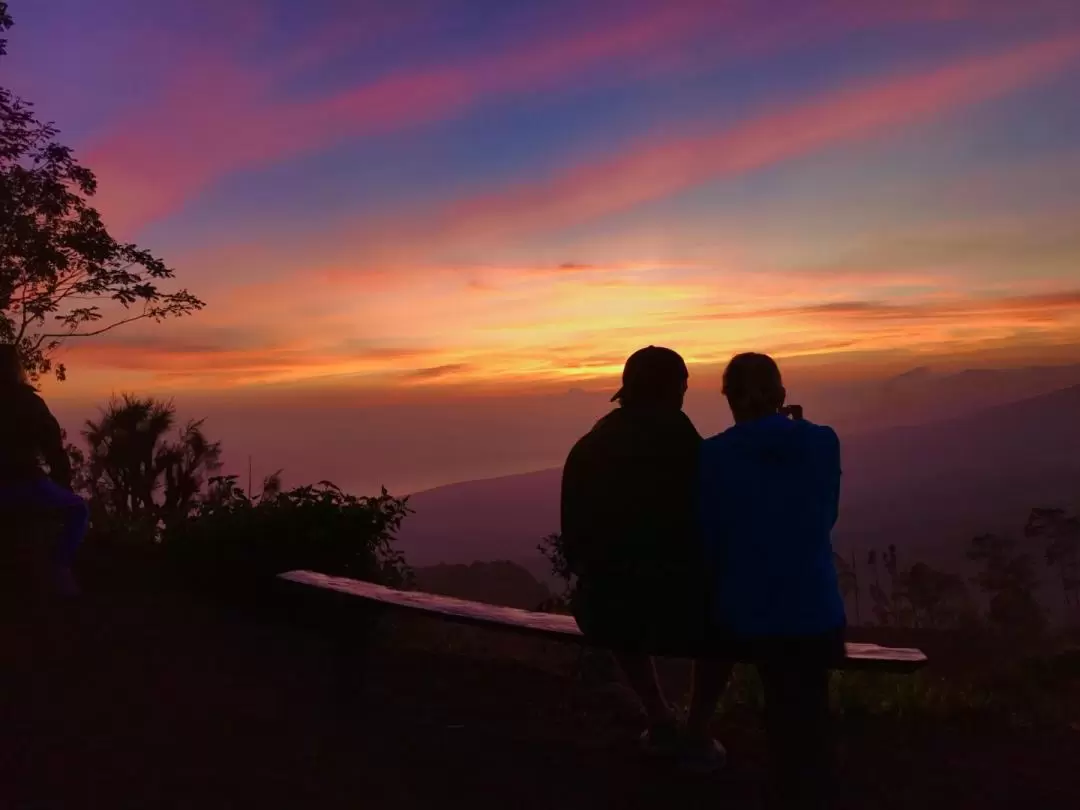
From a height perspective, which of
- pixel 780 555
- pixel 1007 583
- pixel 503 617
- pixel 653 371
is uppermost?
pixel 653 371

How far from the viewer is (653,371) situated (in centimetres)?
378

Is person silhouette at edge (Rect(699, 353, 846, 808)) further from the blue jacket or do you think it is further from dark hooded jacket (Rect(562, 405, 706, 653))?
dark hooded jacket (Rect(562, 405, 706, 653))

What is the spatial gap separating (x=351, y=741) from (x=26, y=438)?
318cm

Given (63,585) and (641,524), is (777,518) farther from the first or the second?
(63,585)

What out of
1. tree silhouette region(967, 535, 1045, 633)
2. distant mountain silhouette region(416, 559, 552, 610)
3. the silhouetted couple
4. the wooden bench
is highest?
the silhouetted couple

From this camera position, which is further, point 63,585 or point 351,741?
point 63,585

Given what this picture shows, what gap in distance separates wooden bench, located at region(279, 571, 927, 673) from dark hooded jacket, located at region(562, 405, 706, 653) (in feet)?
1.51

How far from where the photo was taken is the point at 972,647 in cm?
2656

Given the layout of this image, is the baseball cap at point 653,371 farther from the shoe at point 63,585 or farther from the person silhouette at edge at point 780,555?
the shoe at point 63,585

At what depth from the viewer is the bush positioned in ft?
25.0

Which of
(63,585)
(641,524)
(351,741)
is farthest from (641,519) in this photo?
(63,585)

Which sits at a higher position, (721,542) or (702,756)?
(721,542)

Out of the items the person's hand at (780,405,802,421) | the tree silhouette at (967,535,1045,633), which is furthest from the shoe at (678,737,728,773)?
the tree silhouette at (967,535,1045,633)

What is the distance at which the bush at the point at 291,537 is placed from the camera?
7.62 m
